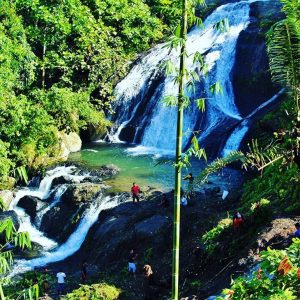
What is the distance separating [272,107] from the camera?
27703 mm

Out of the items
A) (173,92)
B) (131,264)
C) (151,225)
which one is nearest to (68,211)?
(151,225)

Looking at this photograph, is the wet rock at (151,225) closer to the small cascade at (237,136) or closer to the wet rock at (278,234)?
the wet rock at (278,234)

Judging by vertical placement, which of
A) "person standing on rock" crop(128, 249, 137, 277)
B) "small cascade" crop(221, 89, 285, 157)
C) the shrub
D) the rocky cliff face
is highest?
the rocky cliff face

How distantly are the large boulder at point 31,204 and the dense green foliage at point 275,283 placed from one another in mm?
16387

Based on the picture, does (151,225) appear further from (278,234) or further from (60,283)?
(278,234)

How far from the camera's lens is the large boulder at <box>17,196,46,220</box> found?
23961mm

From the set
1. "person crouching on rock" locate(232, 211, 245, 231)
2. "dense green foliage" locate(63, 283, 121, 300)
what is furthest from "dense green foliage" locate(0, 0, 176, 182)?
Result: "person crouching on rock" locate(232, 211, 245, 231)

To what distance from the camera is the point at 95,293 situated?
15.4m

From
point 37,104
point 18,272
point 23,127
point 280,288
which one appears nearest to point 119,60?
point 37,104

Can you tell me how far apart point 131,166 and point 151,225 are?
9.45 m

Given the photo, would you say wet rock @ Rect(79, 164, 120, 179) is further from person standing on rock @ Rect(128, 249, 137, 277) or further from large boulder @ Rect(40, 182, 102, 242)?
person standing on rock @ Rect(128, 249, 137, 277)

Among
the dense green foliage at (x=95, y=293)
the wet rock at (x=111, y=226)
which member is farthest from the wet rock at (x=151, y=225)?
Answer: the dense green foliage at (x=95, y=293)

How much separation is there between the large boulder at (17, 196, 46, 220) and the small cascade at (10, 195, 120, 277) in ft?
9.30

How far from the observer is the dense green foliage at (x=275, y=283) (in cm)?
827
